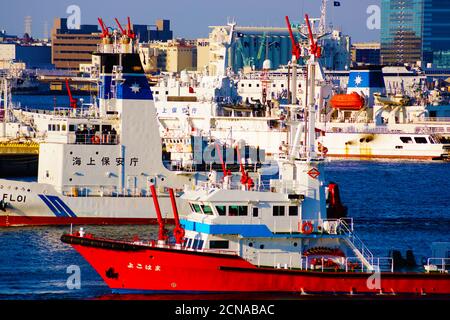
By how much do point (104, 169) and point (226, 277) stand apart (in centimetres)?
1830

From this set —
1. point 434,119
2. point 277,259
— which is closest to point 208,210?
point 277,259

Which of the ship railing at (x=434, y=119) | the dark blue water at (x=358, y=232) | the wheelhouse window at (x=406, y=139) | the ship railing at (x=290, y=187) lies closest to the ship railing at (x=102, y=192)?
the dark blue water at (x=358, y=232)

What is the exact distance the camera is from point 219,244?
37.2 metres

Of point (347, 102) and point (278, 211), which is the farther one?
point (347, 102)

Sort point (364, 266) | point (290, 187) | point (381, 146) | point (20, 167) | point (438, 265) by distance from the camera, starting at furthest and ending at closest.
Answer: point (381, 146) → point (20, 167) → point (438, 265) → point (290, 187) → point (364, 266)

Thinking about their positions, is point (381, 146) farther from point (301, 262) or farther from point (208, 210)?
point (208, 210)

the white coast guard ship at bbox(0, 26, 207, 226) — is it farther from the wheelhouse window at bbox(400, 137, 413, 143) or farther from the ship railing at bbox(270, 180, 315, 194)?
the wheelhouse window at bbox(400, 137, 413, 143)

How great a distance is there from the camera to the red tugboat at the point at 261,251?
1437 inches
